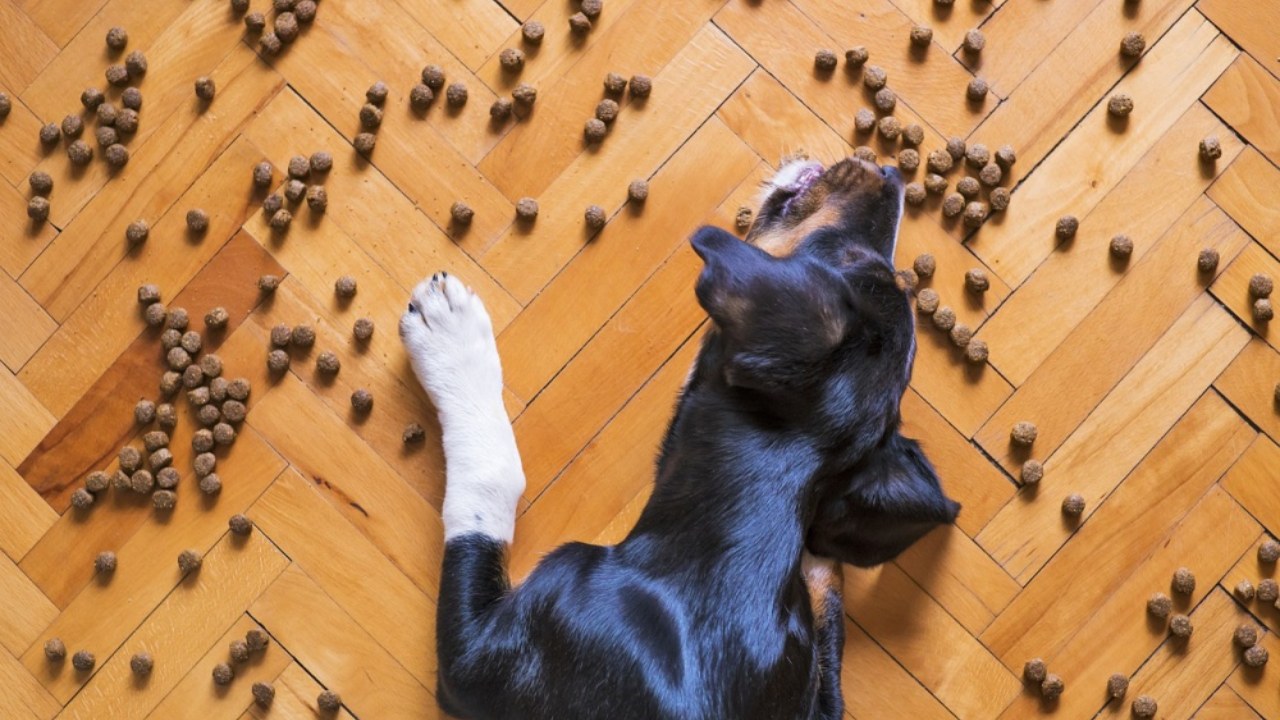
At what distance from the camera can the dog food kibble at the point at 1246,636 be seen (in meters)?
3.05

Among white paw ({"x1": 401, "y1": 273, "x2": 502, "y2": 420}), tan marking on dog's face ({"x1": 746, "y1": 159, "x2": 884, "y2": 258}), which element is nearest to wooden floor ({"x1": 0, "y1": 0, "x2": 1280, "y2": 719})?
white paw ({"x1": 401, "y1": 273, "x2": 502, "y2": 420})

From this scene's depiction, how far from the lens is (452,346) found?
9.69 ft

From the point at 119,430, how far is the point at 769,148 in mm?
1829

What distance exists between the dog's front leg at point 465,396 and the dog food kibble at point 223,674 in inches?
26.5

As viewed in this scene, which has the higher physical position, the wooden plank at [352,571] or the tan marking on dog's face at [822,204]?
the tan marking on dog's face at [822,204]

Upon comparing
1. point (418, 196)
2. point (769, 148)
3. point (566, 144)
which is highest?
point (769, 148)

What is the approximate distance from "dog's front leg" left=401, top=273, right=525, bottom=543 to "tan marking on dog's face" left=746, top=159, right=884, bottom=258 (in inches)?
28.5

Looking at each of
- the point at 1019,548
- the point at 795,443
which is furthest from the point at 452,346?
the point at 1019,548

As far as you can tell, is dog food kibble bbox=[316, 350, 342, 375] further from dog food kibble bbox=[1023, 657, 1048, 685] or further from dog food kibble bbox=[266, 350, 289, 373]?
dog food kibble bbox=[1023, 657, 1048, 685]

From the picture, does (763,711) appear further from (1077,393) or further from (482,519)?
(1077,393)

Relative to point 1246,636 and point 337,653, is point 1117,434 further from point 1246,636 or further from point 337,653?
point 337,653

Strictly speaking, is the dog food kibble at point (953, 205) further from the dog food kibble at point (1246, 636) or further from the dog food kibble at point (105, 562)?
the dog food kibble at point (105, 562)

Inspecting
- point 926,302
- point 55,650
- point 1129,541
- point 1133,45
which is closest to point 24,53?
point 55,650

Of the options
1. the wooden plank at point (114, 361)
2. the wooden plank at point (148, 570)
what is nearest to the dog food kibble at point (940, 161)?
the wooden plank at point (114, 361)
